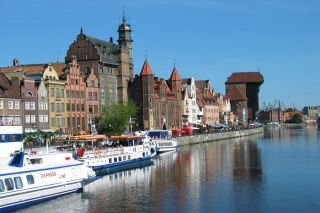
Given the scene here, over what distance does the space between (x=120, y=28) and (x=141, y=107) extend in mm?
20264

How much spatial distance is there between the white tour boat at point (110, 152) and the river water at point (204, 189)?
5.89ft

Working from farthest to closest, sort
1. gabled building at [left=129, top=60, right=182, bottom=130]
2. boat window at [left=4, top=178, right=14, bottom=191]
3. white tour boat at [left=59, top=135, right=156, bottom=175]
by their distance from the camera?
1. gabled building at [left=129, top=60, right=182, bottom=130]
2. white tour boat at [left=59, top=135, right=156, bottom=175]
3. boat window at [left=4, top=178, right=14, bottom=191]

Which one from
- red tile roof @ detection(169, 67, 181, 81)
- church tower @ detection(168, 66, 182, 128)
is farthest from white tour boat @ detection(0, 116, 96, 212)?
red tile roof @ detection(169, 67, 181, 81)

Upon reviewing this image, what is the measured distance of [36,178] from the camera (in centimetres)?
4484

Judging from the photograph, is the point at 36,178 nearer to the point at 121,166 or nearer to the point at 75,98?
the point at 121,166

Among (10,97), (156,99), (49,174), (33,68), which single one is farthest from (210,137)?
(49,174)

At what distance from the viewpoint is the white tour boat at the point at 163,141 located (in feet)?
307

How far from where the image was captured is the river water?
142ft

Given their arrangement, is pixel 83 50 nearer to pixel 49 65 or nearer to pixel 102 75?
pixel 102 75

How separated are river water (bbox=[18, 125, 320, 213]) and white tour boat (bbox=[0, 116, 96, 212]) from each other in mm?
857

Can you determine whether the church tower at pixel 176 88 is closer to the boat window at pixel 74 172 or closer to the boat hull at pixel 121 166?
the boat hull at pixel 121 166

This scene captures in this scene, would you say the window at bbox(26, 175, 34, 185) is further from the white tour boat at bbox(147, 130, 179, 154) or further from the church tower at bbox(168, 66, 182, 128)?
the church tower at bbox(168, 66, 182, 128)

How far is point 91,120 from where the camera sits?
337 feet

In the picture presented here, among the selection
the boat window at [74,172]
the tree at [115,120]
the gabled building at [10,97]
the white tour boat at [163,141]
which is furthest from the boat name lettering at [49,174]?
the tree at [115,120]
